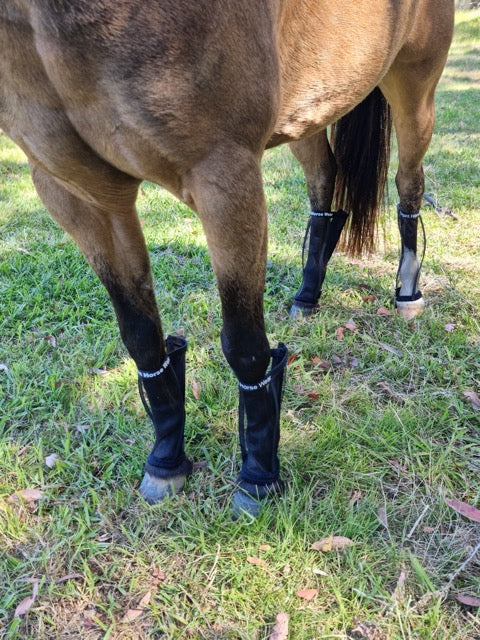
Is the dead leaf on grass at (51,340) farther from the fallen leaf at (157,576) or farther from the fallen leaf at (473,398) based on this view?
the fallen leaf at (473,398)

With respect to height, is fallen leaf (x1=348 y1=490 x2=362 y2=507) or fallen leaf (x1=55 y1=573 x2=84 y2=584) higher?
fallen leaf (x1=55 y1=573 x2=84 y2=584)

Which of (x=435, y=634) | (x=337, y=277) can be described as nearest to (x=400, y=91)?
(x=337, y=277)

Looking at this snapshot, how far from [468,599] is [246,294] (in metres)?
0.91

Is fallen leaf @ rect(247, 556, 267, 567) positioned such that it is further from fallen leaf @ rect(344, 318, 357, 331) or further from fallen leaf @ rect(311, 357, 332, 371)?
fallen leaf @ rect(344, 318, 357, 331)

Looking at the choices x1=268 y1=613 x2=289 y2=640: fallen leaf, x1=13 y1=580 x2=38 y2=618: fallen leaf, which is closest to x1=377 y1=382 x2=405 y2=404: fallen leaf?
x1=268 y1=613 x2=289 y2=640: fallen leaf

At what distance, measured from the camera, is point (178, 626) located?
4.41 ft

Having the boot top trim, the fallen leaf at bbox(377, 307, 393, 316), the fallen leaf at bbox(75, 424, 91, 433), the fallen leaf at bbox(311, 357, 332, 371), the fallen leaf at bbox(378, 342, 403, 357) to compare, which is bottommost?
the fallen leaf at bbox(377, 307, 393, 316)

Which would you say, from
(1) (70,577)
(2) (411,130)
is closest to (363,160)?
(2) (411,130)

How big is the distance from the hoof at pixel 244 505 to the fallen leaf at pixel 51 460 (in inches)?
24.9

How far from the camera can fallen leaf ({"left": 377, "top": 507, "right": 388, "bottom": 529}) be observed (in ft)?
5.16

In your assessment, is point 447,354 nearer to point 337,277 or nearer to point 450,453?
point 450,453

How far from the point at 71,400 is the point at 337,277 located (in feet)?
5.05

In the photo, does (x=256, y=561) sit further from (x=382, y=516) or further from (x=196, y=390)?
(x=196, y=390)

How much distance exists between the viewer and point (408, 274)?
263 cm
